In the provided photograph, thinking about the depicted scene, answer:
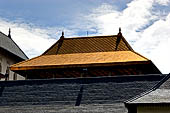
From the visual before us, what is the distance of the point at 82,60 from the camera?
25016mm

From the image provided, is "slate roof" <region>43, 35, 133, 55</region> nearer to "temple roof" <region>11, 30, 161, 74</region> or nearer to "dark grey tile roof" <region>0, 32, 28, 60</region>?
"temple roof" <region>11, 30, 161, 74</region>

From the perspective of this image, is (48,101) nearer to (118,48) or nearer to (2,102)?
(2,102)

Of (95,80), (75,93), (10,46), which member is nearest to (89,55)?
(95,80)

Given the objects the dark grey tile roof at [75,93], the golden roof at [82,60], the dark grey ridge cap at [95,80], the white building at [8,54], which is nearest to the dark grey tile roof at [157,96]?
the dark grey tile roof at [75,93]

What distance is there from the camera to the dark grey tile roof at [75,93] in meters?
18.5

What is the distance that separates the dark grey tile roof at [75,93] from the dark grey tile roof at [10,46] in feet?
45.1

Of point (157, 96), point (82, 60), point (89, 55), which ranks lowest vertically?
point (157, 96)

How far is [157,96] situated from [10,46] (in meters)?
23.1

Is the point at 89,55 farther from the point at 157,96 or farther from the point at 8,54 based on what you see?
the point at 8,54

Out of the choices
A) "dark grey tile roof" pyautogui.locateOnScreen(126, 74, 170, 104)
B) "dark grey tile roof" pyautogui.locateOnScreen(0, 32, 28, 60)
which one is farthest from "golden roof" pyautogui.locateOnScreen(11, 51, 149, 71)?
"dark grey tile roof" pyautogui.locateOnScreen(0, 32, 28, 60)

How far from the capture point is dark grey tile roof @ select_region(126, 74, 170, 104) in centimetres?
1538

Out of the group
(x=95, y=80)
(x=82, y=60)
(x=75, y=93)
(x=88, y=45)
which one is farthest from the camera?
(x=88, y=45)

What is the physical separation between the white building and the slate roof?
237 inches

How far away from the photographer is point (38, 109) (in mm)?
18719
